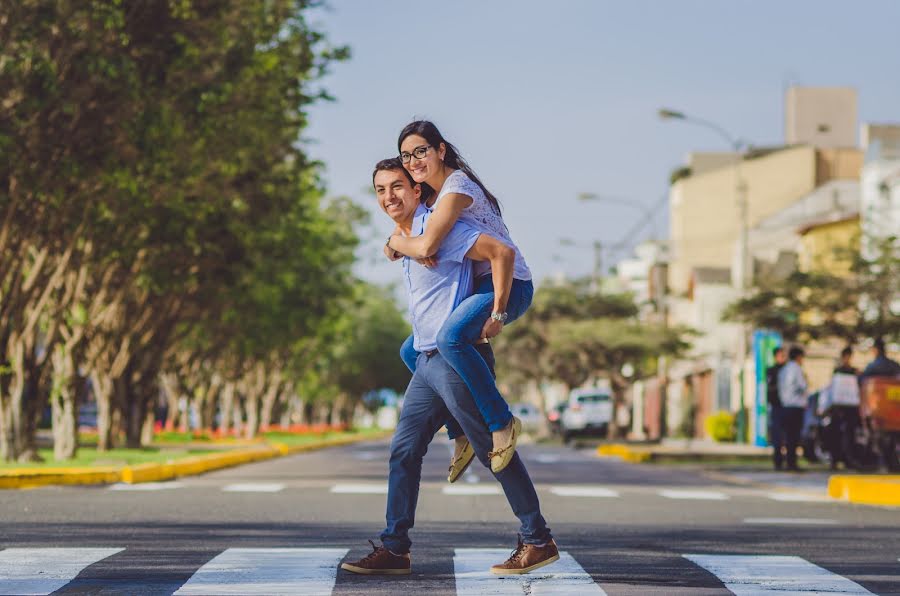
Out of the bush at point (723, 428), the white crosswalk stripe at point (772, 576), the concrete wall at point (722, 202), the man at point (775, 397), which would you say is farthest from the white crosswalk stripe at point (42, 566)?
the concrete wall at point (722, 202)

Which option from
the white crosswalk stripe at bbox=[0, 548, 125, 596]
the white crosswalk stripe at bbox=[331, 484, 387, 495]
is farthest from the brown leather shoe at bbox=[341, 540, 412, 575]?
the white crosswalk stripe at bbox=[331, 484, 387, 495]

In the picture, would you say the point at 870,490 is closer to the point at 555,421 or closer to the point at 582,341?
the point at 582,341

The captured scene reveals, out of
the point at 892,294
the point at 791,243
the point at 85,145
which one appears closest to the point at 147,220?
the point at 85,145

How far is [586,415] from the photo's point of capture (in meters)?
56.9

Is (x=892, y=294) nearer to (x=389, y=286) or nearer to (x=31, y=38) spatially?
(x=31, y=38)

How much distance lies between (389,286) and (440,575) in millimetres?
88399

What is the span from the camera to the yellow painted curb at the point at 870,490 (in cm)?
1700

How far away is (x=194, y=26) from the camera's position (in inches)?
858

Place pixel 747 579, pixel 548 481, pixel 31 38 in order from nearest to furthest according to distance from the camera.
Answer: pixel 747 579 → pixel 31 38 → pixel 548 481

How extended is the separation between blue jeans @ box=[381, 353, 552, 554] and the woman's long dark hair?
798 millimetres

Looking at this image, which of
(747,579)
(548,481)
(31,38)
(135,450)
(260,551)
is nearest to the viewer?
(747,579)

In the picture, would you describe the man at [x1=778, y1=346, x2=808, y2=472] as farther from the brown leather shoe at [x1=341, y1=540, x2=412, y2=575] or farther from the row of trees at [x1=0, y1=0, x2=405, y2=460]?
the brown leather shoe at [x1=341, y1=540, x2=412, y2=575]

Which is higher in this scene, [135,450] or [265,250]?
[265,250]

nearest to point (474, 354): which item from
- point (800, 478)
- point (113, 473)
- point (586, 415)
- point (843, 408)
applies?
point (113, 473)
